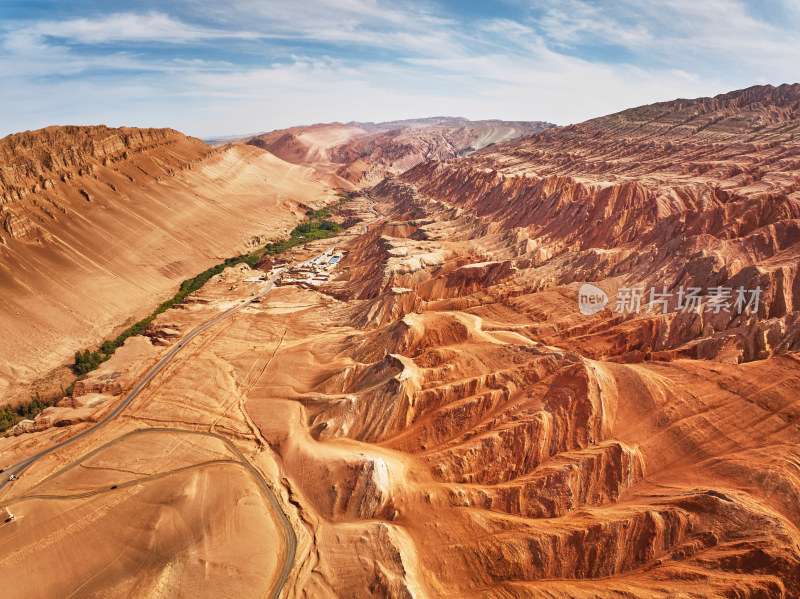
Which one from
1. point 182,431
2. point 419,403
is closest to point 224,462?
point 182,431

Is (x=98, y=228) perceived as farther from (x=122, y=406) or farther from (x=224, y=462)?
(x=224, y=462)

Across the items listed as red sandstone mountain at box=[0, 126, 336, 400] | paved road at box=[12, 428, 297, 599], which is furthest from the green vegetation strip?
paved road at box=[12, 428, 297, 599]

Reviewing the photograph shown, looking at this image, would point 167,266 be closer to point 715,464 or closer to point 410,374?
point 410,374

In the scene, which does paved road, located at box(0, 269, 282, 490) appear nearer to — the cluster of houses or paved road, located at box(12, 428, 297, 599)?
paved road, located at box(12, 428, 297, 599)

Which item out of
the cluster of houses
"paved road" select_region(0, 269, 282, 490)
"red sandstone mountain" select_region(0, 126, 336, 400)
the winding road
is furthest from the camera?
the cluster of houses

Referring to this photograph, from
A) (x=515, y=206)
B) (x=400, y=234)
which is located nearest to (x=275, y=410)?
(x=400, y=234)

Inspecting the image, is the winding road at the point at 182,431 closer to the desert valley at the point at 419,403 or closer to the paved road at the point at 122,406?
the paved road at the point at 122,406
